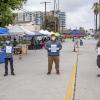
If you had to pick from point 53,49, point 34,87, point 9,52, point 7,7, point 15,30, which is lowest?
point 34,87

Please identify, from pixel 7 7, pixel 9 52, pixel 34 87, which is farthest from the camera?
pixel 7 7

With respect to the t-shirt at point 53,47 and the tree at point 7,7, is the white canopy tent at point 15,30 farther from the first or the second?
the t-shirt at point 53,47

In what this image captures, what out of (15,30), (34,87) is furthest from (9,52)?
(15,30)

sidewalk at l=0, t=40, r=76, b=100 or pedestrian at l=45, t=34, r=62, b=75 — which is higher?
pedestrian at l=45, t=34, r=62, b=75

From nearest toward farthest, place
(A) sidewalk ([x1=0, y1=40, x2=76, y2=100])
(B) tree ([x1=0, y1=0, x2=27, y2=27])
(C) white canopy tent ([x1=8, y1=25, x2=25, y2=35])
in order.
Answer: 1. (A) sidewalk ([x1=0, y1=40, x2=76, y2=100])
2. (B) tree ([x1=0, y1=0, x2=27, y2=27])
3. (C) white canopy tent ([x1=8, y1=25, x2=25, y2=35])

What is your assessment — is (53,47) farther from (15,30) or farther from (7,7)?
(15,30)

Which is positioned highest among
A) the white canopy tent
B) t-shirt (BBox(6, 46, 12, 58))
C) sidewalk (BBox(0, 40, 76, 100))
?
the white canopy tent

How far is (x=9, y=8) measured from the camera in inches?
1104

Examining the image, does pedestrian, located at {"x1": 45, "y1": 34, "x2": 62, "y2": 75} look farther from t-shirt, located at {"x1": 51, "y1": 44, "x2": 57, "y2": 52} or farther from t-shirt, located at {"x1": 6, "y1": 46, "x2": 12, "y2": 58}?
t-shirt, located at {"x1": 6, "y1": 46, "x2": 12, "y2": 58}

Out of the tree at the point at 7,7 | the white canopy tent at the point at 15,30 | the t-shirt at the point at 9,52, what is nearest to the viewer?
the t-shirt at the point at 9,52

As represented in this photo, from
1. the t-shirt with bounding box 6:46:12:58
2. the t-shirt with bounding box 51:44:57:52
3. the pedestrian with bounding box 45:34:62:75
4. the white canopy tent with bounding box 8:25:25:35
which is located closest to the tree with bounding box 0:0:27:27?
the white canopy tent with bounding box 8:25:25:35

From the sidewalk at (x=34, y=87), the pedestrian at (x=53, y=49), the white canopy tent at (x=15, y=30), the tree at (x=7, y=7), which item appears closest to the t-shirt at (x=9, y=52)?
the sidewalk at (x=34, y=87)

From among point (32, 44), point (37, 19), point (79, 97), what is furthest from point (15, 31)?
point (37, 19)

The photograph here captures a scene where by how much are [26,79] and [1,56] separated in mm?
9860
